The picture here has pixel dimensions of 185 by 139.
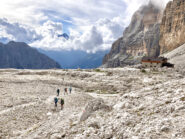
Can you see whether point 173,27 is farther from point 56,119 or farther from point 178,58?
point 56,119

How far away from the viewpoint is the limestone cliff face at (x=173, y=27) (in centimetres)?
15862

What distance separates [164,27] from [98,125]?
194 meters

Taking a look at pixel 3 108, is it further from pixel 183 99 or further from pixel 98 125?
pixel 183 99

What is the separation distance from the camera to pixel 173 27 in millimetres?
170125

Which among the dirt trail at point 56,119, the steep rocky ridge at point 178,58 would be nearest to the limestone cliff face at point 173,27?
the steep rocky ridge at point 178,58

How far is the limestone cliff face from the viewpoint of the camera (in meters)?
159

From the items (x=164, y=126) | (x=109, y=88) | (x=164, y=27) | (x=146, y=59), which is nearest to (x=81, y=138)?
(x=164, y=126)

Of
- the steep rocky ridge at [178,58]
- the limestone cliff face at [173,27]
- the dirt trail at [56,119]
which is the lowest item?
the dirt trail at [56,119]

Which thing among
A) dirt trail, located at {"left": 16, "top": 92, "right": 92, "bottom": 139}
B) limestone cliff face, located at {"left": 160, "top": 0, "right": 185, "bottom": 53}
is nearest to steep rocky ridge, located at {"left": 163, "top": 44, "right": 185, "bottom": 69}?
limestone cliff face, located at {"left": 160, "top": 0, "right": 185, "bottom": 53}

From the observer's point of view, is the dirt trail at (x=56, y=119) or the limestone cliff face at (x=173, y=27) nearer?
the dirt trail at (x=56, y=119)

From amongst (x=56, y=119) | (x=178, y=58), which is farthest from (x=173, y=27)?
(x=56, y=119)

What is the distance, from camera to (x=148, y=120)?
1091cm

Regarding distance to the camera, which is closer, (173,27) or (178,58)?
(178,58)

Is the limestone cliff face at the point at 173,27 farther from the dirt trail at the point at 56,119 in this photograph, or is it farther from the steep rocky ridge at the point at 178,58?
the dirt trail at the point at 56,119
